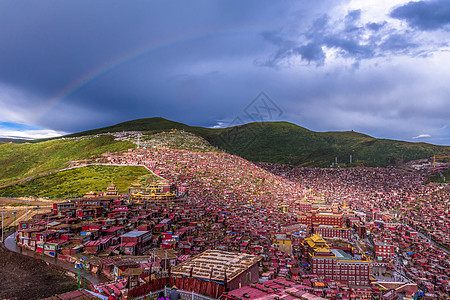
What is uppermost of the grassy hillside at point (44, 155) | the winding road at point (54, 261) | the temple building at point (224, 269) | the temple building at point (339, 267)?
the grassy hillside at point (44, 155)

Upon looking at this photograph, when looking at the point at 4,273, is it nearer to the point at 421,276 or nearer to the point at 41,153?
the point at 421,276

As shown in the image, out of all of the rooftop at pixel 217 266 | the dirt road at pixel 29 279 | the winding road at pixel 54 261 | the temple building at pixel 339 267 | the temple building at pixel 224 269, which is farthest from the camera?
the temple building at pixel 339 267

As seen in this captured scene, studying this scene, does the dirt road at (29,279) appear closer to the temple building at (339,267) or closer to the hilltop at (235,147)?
the temple building at (339,267)

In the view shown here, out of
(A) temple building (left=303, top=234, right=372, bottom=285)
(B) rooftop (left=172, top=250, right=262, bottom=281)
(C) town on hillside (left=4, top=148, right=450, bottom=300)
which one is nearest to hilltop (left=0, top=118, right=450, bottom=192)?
(C) town on hillside (left=4, top=148, right=450, bottom=300)

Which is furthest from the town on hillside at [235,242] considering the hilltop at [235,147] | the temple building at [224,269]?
the hilltop at [235,147]

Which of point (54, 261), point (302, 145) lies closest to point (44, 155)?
point (54, 261)

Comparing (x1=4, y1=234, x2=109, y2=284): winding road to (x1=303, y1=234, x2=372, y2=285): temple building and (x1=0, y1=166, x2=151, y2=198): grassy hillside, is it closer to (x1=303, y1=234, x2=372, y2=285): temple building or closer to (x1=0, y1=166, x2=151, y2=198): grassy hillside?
(x1=303, y1=234, x2=372, y2=285): temple building

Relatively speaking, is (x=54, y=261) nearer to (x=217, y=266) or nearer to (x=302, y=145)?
(x=217, y=266)

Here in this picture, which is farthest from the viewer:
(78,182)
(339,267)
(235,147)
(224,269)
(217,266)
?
(235,147)

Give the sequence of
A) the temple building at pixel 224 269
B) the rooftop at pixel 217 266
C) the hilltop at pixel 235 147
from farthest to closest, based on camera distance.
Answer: the hilltop at pixel 235 147 < the rooftop at pixel 217 266 < the temple building at pixel 224 269
